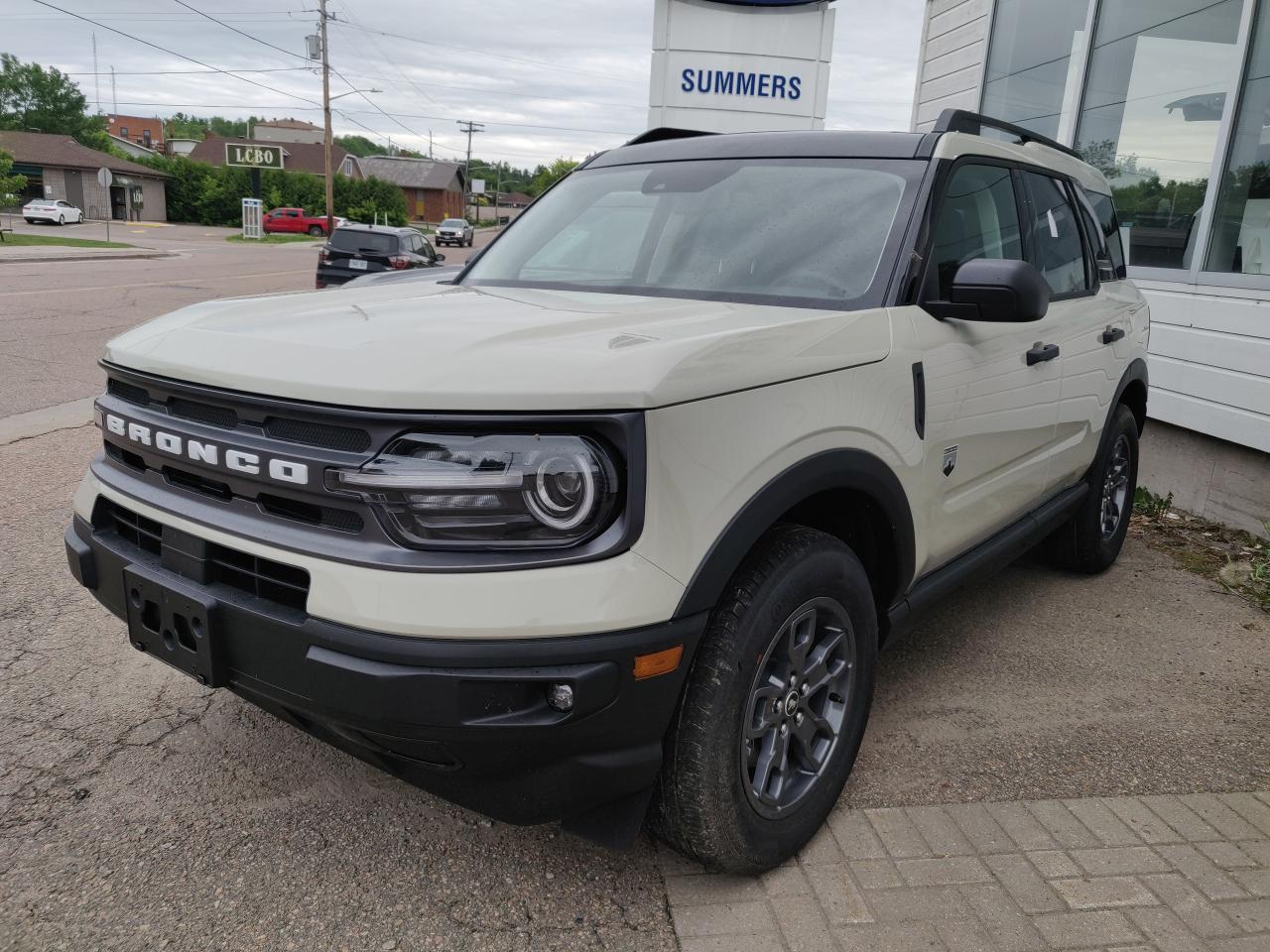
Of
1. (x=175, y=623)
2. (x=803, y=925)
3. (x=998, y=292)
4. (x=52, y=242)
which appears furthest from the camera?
(x=52, y=242)

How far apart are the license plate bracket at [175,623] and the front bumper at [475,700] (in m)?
0.02

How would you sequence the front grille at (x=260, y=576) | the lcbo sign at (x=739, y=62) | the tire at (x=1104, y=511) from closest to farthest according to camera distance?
the front grille at (x=260, y=576) < the tire at (x=1104, y=511) < the lcbo sign at (x=739, y=62)

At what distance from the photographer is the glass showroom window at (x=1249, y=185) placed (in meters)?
→ 5.72

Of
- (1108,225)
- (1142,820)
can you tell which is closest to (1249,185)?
(1108,225)

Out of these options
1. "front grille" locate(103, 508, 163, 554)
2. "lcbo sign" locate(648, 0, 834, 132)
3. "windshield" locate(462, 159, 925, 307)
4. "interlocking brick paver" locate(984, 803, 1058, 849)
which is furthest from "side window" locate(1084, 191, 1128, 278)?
"lcbo sign" locate(648, 0, 834, 132)

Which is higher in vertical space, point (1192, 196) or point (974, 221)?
point (1192, 196)

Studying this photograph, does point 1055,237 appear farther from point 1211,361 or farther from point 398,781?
point 398,781

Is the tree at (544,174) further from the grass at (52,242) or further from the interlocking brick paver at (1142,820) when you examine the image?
the interlocking brick paver at (1142,820)

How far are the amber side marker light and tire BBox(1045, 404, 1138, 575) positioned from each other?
323cm

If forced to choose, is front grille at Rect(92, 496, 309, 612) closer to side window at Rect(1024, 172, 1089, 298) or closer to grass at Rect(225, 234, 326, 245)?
side window at Rect(1024, 172, 1089, 298)

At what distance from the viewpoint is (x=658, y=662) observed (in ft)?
6.21

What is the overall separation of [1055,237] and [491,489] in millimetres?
3032

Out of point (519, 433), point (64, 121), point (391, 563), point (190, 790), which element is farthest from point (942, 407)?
point (64, 121)

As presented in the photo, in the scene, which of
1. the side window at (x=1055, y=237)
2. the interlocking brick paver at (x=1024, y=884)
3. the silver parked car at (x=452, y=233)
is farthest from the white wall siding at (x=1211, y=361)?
the silver parked car at (x=452, y=233)
